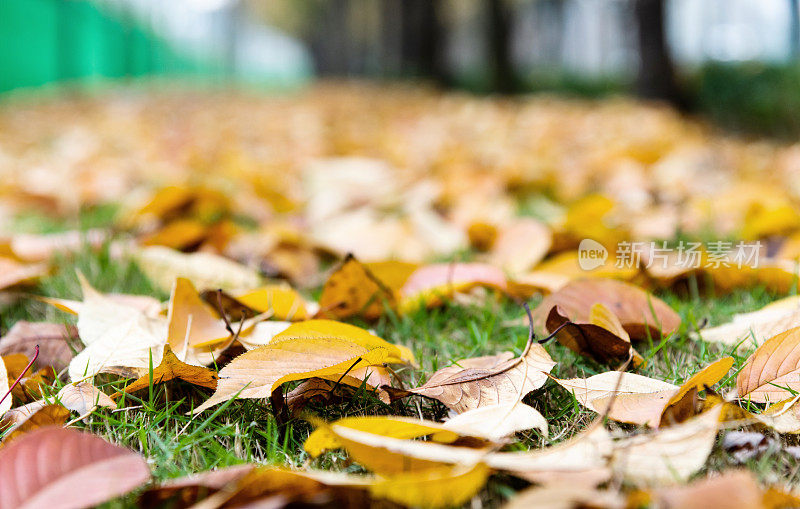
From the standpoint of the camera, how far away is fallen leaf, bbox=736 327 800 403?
0.88 metres

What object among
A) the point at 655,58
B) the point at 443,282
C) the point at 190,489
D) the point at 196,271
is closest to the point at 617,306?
the point at 443,282

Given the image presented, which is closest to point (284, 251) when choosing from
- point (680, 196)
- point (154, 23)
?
point (680, 196)

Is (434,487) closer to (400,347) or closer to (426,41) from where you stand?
(400,347)

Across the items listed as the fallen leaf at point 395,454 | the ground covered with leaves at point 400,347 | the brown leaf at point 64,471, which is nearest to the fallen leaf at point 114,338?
the ground covered with leaves at point 400,347

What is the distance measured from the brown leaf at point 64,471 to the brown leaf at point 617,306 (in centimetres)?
60

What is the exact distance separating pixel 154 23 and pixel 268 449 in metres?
23.6

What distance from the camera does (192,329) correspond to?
1.01 metres

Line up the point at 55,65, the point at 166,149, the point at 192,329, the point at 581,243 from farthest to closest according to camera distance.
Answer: the point at 55,65
the point at 166,149
the point at 581,243
the point at 192,329

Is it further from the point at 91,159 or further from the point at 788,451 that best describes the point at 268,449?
the point at 91,159

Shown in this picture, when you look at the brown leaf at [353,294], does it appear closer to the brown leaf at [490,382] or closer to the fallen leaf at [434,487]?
the brown leaf at [490,382]

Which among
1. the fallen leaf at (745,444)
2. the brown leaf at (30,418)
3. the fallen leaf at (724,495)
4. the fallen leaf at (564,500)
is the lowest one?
the brown leaf at (30,418)

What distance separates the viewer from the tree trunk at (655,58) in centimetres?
679

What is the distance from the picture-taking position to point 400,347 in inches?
39.8

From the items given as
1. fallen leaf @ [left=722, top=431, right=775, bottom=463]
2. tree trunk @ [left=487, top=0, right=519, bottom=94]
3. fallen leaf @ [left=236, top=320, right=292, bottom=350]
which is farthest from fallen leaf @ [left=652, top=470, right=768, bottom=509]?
tree trunk @ [left=487, top=0, right=519, bottom=94]
